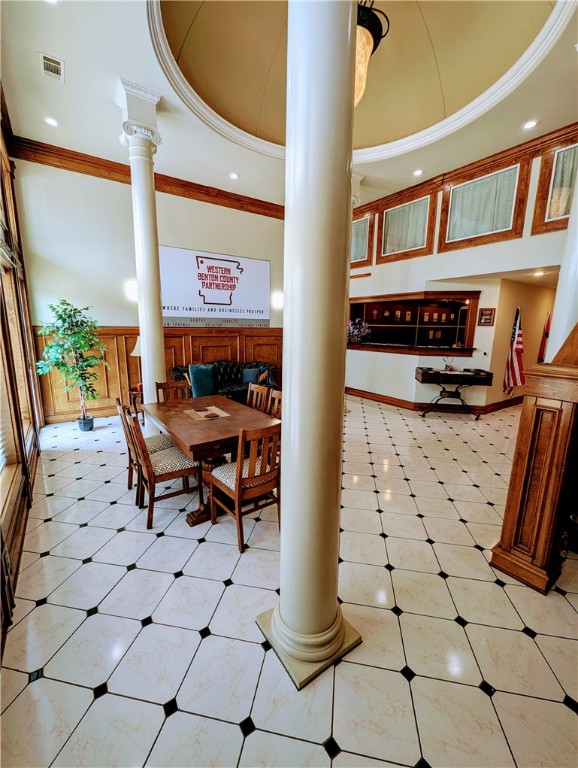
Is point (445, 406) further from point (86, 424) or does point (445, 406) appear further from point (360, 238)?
point (86, 424)

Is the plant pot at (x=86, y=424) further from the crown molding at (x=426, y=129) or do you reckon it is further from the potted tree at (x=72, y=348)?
the crown molding at (x=426, y=129)

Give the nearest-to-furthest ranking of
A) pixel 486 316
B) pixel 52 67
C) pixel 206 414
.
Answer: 1. pixel 52 67
2. pixel 206 414
3. pixel 486 316

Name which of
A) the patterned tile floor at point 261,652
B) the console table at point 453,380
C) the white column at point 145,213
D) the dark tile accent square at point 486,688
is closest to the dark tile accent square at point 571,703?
the patterned tile floor at point 261,652

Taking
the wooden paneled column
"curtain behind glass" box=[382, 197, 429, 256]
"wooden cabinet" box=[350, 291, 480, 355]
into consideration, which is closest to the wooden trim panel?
"curtain behind glass" box=[382, 197, 429, 256]

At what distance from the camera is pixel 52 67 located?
2.88m

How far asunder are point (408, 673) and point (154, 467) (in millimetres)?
2078

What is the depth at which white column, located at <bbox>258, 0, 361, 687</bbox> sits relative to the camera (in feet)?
3.65

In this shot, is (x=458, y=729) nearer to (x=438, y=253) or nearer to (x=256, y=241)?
(x=438, y=253)

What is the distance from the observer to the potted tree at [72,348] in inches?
163

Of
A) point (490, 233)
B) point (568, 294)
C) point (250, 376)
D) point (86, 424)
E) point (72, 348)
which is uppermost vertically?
point (490, 233)

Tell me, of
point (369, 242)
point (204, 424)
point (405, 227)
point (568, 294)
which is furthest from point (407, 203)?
point (204, 424)

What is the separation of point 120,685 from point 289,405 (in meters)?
1.49

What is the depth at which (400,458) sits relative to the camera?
386 centimetres

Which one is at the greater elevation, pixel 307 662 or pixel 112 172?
pixel 112 172
